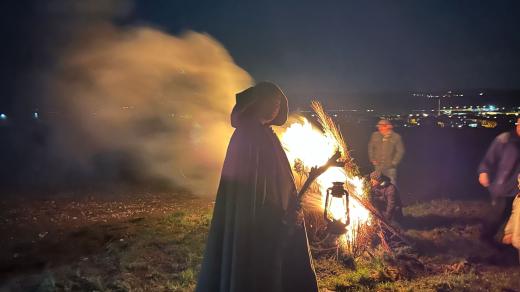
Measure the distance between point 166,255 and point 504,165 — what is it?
5311 mm

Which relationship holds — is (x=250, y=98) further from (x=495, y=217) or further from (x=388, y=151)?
(x=388, y=151)

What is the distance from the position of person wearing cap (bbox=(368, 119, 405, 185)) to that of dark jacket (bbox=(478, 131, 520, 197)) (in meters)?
2.18

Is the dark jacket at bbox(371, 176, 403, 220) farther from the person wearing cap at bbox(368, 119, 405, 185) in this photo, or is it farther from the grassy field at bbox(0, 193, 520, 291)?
the person wearing cap at bbox(368, 119, 405, 185)

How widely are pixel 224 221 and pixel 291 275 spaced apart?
2.24 ft

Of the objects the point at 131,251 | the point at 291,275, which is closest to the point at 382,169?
the point at 131,251

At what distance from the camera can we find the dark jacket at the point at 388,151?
823 cm

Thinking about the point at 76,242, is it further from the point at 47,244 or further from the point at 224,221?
the point at 224,221

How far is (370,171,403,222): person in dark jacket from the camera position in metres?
7.12

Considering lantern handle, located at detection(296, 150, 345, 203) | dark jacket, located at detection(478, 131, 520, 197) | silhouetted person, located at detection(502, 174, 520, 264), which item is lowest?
silhouetted person, located at detection(502, 174, 520, 264)

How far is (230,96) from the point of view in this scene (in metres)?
10.4

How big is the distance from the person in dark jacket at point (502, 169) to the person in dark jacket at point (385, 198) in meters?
1.52

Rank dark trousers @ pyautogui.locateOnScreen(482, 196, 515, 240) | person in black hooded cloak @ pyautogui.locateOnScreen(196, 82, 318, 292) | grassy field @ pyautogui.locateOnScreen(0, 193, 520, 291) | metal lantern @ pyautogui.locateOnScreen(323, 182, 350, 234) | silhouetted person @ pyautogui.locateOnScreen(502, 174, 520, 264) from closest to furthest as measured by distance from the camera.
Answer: person in black hooded cloak @ pyautogui.locateOnScreen(196, 82, 318, 292) → metal lantern @ pyautogui.locateOnScreen(323, 182, 350, 234) → silhouetted person @ pyautogui.locateOnScreen(502, 174, 520, 264) → grassy field @ pyautogui.locateOnScreen(0, 193, 520, 291) → dark trousers @ pyautogui.locateOnScreen(482, 196, 515, 240)

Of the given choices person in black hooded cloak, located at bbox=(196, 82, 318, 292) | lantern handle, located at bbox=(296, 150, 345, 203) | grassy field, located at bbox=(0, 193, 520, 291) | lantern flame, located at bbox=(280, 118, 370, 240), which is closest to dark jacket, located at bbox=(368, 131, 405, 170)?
grassy field, located at bbox=(0, 193, 520, 291)

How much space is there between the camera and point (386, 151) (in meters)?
8.26
